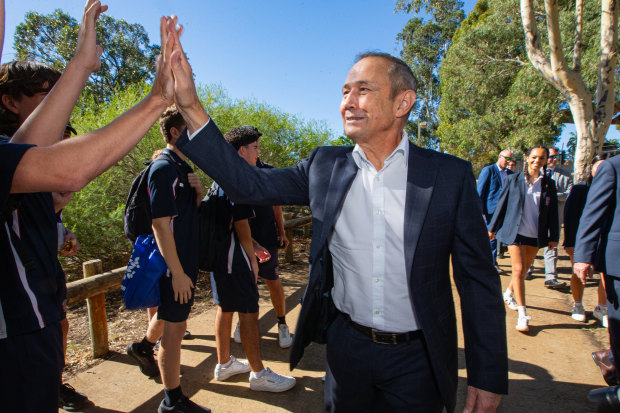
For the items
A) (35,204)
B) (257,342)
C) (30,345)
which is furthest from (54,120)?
(257,342)

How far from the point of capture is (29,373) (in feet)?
4.26

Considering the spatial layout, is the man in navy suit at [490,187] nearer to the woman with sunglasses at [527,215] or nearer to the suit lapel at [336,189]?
the woman with sunglasses at [527,215]

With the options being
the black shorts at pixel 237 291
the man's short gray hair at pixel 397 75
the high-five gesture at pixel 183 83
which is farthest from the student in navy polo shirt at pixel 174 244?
the man's short gray hair at pixel 397 75

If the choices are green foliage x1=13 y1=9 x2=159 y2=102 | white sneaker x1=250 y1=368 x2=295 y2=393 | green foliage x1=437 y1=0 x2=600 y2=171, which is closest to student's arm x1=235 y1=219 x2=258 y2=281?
white sneaker x1=250 y1=368 x2=295 y2=393

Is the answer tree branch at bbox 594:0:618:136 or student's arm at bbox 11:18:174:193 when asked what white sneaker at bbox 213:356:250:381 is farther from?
tree branch at bbox 594:0:618:136

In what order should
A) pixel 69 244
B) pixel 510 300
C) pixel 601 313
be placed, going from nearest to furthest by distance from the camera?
pixel 69 244 → pixel 601 313 → pixel 510 300

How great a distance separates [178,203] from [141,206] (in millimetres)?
289

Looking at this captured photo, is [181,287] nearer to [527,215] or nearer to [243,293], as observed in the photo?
[243,293]

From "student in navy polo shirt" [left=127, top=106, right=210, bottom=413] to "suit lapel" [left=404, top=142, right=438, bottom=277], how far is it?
1.59m

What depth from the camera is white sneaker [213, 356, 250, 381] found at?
316 cm

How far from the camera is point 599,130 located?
34.7ft

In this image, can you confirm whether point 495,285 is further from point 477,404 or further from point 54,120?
point 54,120

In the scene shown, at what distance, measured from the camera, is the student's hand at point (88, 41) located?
1.30 m

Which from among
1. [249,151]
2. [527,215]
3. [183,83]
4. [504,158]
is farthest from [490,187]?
[183,83]
